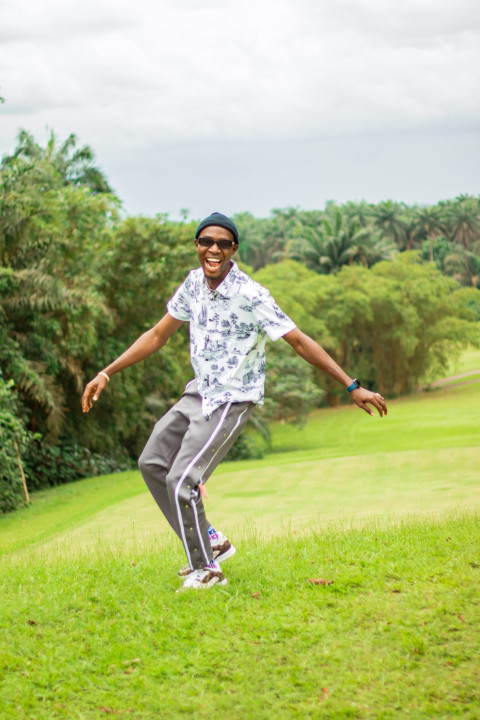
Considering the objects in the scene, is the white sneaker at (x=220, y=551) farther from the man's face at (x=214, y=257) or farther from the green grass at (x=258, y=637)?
the man's face at (x=214, y=257)

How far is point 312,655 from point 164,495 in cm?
139

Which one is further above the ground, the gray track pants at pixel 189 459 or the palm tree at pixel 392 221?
the palm tree at pixel 392 221

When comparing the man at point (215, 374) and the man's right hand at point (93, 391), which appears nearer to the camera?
the man at point (215, 374)

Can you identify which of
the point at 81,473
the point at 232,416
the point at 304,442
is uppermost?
the point at 232,416

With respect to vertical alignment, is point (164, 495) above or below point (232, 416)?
below

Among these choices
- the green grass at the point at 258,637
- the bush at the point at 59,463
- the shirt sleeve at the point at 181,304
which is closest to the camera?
the green grass at the point at 258,637

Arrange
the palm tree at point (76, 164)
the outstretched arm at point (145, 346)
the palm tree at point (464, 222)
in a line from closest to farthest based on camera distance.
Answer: the outstretched arm at point (145, 346) → the palm tree at point (76, 164) → the palm tree at point (464, 222)

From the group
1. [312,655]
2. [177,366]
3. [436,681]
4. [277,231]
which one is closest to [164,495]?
[312,655]

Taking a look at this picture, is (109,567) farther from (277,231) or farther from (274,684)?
(277,231)

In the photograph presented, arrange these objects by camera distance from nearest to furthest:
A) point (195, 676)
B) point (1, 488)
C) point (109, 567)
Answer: point (195, 676) → point (109, 567) → point (1, 488)

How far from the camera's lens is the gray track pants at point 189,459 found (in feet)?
14.5

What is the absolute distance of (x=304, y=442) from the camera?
1211 inches

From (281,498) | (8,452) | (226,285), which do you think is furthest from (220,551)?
(8,452)

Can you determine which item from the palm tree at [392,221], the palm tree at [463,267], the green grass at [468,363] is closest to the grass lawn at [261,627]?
the green grass at [468,363]
